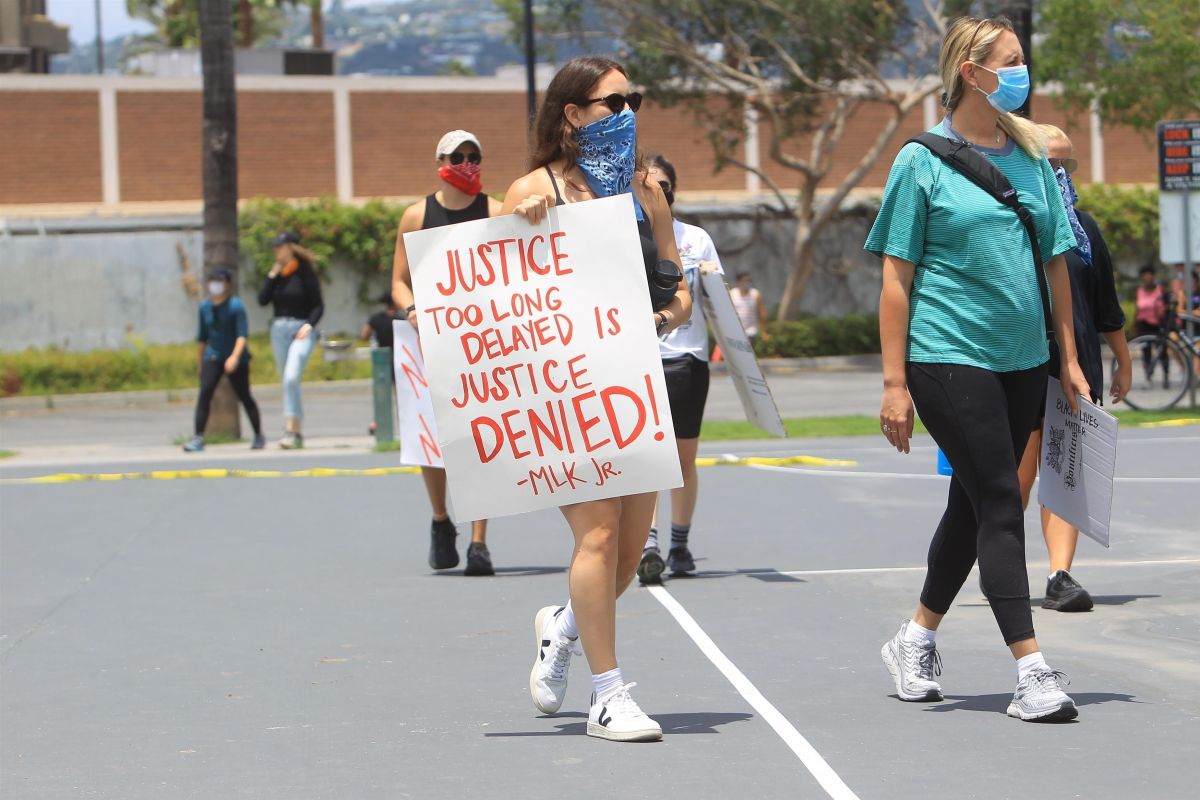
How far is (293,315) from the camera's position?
56.7 feet

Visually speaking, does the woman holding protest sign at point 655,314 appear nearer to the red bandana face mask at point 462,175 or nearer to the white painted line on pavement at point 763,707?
the white painted line on pavement at point 763,707

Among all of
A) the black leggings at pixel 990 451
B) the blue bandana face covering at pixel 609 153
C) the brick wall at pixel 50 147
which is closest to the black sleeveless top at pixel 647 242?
the blue bandana face covering at pixel 609 153

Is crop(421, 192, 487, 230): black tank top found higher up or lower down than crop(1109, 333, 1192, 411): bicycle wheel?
higher up

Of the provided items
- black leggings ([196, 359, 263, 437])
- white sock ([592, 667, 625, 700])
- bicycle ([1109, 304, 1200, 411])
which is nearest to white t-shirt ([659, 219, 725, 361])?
white sock ([592, 667, 625, 700])

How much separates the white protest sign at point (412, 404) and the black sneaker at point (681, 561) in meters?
1.28

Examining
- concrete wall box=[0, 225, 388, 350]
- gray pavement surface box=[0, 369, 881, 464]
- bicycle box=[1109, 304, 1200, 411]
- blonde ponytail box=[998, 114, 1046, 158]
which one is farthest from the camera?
concrete wall box=[0, 225, 388, 350]

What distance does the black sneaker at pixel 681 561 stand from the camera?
29.2 feet

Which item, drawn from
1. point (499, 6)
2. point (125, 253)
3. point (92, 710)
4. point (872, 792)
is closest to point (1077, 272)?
point (872, 792)

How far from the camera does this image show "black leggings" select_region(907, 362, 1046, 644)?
5566 mm

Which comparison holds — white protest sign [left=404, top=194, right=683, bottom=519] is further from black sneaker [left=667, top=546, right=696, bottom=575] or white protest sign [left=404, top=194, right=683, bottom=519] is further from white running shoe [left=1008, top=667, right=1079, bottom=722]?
black sneaker [left=667, top=546, right=696, bottom=575]

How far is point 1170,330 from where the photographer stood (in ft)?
71.9

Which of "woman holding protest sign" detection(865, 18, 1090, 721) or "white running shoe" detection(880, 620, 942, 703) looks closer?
"woman holding protest sign" detection(865, 18, 1090, 721)

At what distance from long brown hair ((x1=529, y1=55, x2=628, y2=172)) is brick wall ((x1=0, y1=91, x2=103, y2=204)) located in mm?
39653

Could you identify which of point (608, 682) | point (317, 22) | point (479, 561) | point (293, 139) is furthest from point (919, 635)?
point (317, 22)
